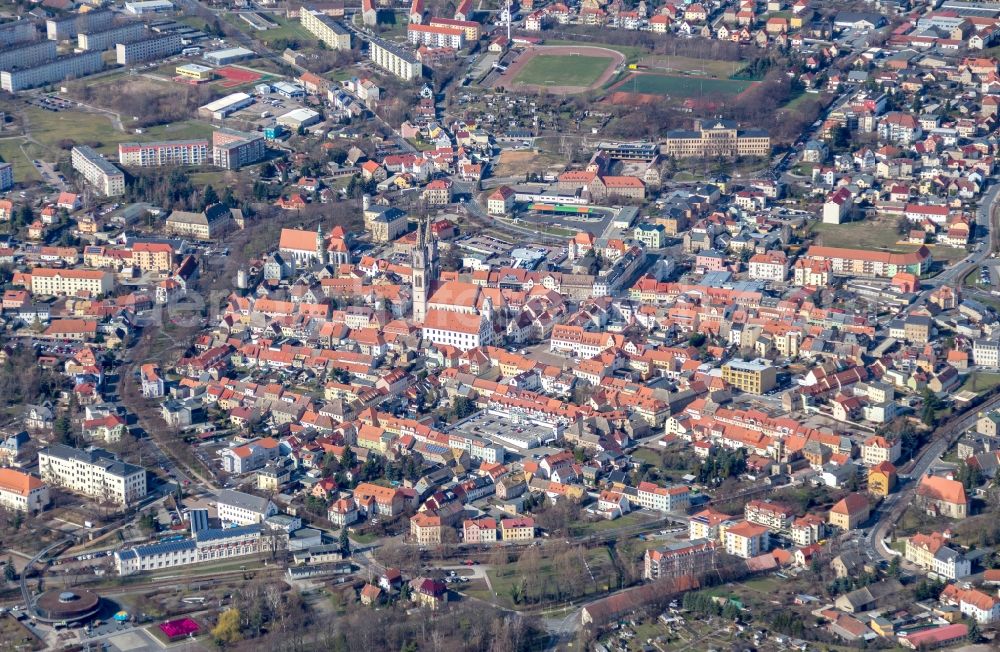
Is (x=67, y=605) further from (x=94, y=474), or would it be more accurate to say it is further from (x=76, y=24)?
(x=76, y=24)

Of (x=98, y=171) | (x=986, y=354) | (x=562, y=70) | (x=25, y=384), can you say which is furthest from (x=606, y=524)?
(x=562, y=70)

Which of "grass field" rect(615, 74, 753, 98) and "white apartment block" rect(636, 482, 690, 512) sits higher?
"grass field" rect(615, 74, 753, 98)

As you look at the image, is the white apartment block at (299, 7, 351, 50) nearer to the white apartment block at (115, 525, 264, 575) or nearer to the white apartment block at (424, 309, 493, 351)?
the white apartment block at (424, 309, 493, 351)

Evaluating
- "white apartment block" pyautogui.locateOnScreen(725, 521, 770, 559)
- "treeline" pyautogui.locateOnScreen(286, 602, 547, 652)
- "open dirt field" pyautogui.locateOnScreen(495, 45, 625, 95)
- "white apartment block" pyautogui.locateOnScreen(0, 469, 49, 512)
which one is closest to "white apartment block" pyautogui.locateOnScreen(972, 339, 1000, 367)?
"white apartment block" pyautogui.locateOnScreen(725, 521, 770, 559)

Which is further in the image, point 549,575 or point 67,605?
point 549,575

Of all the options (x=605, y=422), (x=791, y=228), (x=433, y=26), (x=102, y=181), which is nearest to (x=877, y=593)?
(x=605, y=422)

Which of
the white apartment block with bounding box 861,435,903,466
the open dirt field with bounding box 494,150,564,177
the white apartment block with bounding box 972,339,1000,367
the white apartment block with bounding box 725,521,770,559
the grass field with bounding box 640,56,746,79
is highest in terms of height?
the grass field with bounding box 640,56,746,79

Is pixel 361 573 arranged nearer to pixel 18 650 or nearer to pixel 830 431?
pixel 18 650
